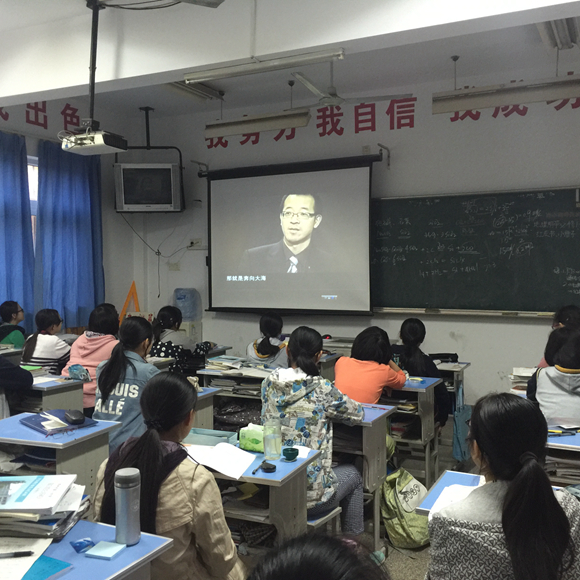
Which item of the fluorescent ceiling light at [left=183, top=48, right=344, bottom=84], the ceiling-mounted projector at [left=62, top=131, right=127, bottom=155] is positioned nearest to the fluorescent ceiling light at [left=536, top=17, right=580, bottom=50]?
the fluorescent ceiling light at [left=183, top=48, right=344, bottom=84]

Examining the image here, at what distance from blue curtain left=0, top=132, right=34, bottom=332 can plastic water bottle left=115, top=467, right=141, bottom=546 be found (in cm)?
476

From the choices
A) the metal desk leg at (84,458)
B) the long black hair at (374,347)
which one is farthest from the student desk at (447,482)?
the metal desk leg at (84,458)

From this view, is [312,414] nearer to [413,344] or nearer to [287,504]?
[287,504]

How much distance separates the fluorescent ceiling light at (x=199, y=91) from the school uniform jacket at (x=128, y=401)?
3.31 metres

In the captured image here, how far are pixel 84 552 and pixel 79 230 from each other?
18.0 feet

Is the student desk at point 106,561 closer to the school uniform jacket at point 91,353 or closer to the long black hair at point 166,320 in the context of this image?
the school uniform jacket at point 91,353

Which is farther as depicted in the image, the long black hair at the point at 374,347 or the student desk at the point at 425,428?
the student desk at the point at 425,428

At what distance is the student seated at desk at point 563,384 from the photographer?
268cm

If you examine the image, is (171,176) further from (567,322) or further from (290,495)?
(290,495)

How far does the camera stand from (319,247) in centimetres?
621

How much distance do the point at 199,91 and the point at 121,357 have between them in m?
3.72

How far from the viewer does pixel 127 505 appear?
1.42 meters

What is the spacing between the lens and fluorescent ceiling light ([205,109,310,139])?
4.96 metres

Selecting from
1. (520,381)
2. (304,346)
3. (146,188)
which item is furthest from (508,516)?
(146,188)
